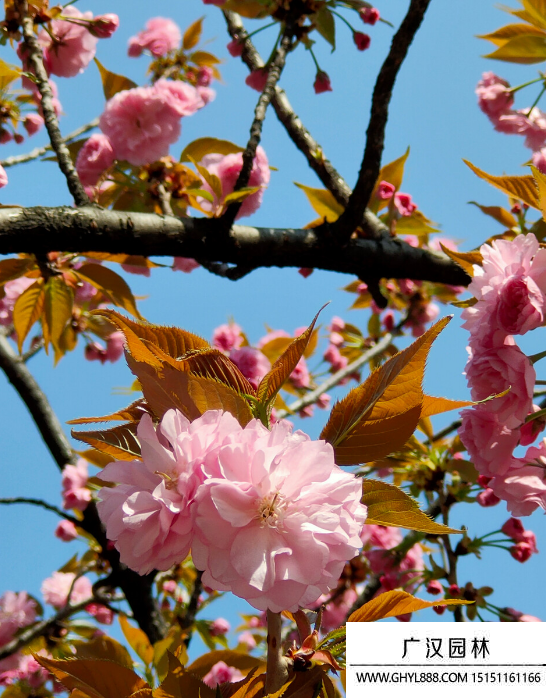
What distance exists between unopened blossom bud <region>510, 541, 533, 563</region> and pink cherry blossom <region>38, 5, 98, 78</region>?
2234 millimetres

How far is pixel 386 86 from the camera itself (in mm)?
1528

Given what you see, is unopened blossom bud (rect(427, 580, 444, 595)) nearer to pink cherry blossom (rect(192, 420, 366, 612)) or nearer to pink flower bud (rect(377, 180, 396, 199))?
pink flower bud (rect(377, 180, 396, 199))

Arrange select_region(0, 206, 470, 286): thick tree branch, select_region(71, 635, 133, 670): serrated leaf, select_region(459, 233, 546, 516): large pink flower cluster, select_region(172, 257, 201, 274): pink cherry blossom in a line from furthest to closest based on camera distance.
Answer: select_region(172, 257, 201, 274): pink cherry blossom → select_region(0, 206, 470, 286): thick tree branch → select_region(71, 635, 133, 670): serrated leaf → select_region(459, 233, 546, 516): large pink flower cluster

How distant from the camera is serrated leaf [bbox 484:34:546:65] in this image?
172cm

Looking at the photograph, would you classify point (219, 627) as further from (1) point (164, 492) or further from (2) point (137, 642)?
(1) point (164, 492)

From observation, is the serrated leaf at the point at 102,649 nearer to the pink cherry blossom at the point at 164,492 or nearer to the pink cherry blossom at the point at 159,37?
the pink cherry blossom at the point at 164,492

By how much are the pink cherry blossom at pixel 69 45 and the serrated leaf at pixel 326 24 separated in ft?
2.68

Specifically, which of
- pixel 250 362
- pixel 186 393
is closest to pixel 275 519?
pixel 186 393

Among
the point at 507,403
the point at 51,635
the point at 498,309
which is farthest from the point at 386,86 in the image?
the point at 51,635

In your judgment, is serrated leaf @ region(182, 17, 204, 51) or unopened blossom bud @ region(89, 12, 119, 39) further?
serrated leaf @ region(182, 17, 204, 51)

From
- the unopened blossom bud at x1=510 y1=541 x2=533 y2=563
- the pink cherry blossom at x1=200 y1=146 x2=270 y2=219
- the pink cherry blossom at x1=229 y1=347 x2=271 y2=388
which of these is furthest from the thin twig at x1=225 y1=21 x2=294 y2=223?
the unopened blossom bud at x1=510 y1=541 x2=533 y2=563

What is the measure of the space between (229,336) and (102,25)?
127cm

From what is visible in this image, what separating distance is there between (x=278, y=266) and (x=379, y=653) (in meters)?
1.20

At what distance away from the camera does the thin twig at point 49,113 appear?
151 centimetres
